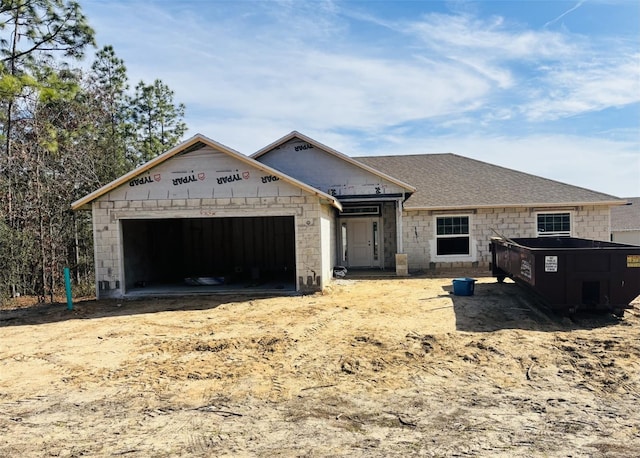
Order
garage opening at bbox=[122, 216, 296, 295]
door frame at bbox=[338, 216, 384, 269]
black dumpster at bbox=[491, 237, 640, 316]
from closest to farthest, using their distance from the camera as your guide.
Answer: black dumpster at bbox=[491, 237, 640, 316]
garage opening at bbox=[122, 216, 296, 295]
door frame at bbox=[338, 216, 384, 269]

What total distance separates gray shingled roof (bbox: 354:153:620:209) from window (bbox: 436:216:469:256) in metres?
0.79

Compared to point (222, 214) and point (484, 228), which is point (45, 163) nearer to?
point (222, 214)

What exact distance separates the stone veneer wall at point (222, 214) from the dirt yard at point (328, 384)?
2.96 metres

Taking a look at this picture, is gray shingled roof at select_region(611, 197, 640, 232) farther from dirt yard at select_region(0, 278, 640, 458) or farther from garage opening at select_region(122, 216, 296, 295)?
dirt yard at select_region(0, 278, 640, 458)

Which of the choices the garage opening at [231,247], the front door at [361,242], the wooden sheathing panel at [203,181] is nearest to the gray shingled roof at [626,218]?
the front door at [361,242]

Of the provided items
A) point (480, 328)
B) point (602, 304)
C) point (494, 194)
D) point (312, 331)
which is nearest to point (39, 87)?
point (312, 331)

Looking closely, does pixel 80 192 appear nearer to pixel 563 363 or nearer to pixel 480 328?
pixel 480 328

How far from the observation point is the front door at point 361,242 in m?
19.5

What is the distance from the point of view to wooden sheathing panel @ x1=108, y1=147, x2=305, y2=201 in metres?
12.8

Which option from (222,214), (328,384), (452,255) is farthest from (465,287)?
(222,214)

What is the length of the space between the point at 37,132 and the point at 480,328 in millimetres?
15666

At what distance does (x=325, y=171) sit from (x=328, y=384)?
13.0 m

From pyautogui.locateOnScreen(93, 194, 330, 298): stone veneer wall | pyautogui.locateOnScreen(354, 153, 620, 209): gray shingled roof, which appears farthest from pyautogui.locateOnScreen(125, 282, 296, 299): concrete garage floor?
pyautogui.locateOnScreen(354, 153, 620, 209): gray shingled roof

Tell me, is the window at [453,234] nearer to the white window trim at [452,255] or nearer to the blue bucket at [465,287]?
the white window trim at [452,255]
